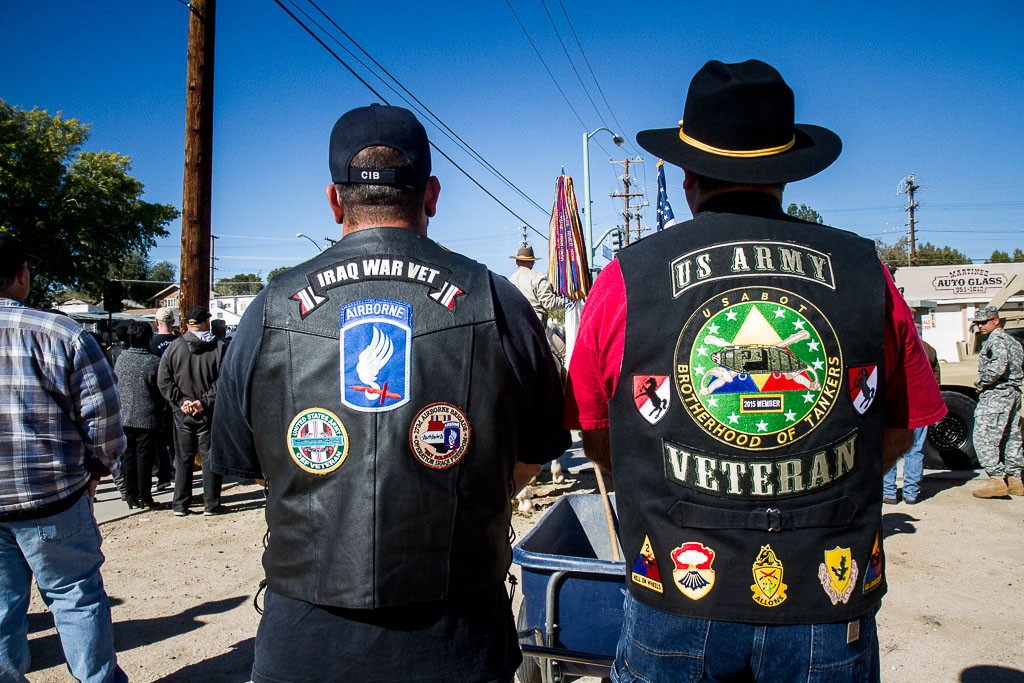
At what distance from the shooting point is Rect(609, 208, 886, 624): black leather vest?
163 cm

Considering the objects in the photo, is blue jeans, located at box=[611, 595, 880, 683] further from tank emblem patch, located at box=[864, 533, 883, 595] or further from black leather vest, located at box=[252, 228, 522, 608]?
black leather vest, located at box=[252, 228, 522, 608]

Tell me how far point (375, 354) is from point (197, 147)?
7.95 metres

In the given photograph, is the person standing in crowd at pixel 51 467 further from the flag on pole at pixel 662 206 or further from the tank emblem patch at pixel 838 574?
the flag on pole at pixel 662 206

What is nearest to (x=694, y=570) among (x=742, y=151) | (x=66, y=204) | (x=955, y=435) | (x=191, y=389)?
(x=742, y=151)

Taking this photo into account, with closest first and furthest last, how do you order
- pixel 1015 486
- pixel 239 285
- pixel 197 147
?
pixel 1015 486
pixel 197 147
pixel 239 285

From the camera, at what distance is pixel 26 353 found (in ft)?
9.62

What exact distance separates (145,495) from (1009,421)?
9544 mm

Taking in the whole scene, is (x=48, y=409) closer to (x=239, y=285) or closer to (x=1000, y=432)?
→ (x=1000, y=432)

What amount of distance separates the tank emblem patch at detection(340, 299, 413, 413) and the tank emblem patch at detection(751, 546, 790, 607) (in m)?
0.94

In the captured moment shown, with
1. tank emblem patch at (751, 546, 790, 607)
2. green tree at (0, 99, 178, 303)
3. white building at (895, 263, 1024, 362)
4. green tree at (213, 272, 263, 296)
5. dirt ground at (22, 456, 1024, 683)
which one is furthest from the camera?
green tree at (213, 272, 263, 296)

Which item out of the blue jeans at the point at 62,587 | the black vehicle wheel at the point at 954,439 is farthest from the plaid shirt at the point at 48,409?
the black vehicle wheel at the point at 954,439

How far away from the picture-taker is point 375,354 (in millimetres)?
1743

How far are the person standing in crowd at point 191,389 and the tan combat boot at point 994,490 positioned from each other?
328 inches

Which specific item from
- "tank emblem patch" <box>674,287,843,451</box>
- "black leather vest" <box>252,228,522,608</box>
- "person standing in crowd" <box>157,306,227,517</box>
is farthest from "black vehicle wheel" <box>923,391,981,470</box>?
"black leather vest" <box>252,228,522,608</box>
